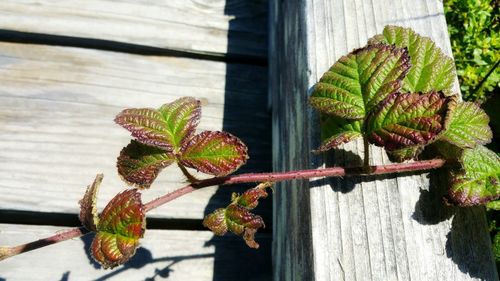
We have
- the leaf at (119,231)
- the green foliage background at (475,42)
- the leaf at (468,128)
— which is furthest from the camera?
the green foliage background at (475,42)

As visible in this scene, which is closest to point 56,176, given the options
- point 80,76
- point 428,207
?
point 80,76

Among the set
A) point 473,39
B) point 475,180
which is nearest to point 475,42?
point 473,39

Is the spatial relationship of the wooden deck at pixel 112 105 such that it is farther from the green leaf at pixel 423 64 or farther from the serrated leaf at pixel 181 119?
the green leaf at pixel 423 64

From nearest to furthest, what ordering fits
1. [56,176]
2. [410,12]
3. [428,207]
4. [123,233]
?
[123,233]
[428,207]
[410,12]
[56,176]

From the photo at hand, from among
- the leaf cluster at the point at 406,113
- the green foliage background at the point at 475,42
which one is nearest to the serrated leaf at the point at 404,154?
the leaf cluster at the point at 406,113

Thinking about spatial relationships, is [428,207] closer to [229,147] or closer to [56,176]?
[229,147]
